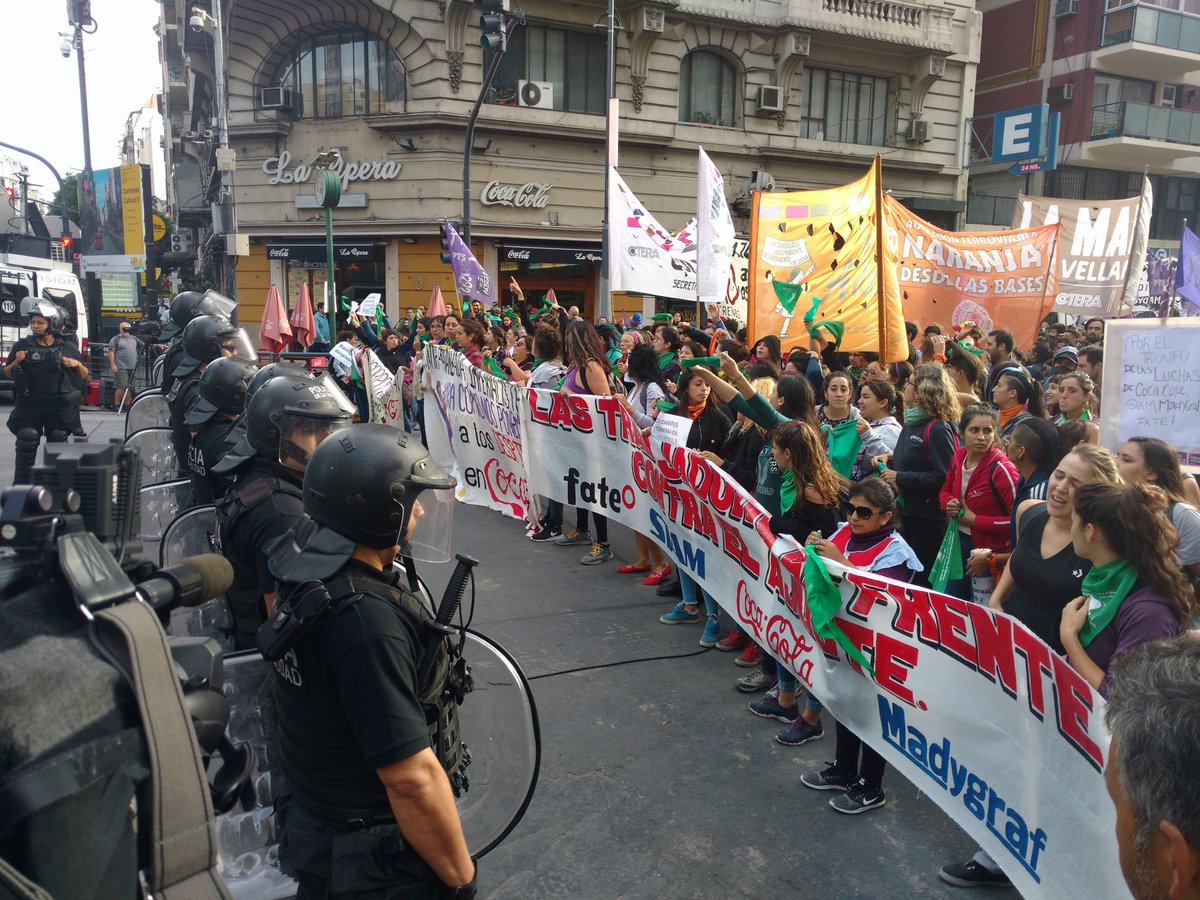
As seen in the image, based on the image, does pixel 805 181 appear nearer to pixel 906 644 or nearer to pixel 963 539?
pixel 963 539

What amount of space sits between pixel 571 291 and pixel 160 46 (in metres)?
34.1

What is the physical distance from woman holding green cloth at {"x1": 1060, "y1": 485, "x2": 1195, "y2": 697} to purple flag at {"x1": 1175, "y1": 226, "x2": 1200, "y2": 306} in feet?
34.8

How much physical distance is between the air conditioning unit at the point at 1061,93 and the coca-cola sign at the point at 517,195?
19.8 meters

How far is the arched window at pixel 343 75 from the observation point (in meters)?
22.2

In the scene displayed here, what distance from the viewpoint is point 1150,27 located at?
97.3 ft

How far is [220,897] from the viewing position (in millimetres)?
1360

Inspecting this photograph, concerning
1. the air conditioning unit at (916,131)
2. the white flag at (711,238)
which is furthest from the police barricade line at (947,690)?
the air conditioning unit at (916,131)

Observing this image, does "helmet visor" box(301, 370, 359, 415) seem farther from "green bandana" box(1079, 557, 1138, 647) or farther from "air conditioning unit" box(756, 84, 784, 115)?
"air conditioning unit" box(756, 84, 784, 115)

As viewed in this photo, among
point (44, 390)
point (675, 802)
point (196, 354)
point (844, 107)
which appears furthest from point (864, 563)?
point (844, 107)

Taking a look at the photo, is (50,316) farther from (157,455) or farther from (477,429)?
(477,429)

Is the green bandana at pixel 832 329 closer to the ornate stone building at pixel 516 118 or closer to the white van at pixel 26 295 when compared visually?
the white van at pixel 26 295

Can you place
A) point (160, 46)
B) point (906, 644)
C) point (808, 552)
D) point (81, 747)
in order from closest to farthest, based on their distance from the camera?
point (81, 747)
point (906, 644)
point (808, 552)
point (160, 46)

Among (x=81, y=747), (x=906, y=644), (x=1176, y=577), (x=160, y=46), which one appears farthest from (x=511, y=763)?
(x=160, y=46)

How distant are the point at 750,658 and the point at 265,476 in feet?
10.7
